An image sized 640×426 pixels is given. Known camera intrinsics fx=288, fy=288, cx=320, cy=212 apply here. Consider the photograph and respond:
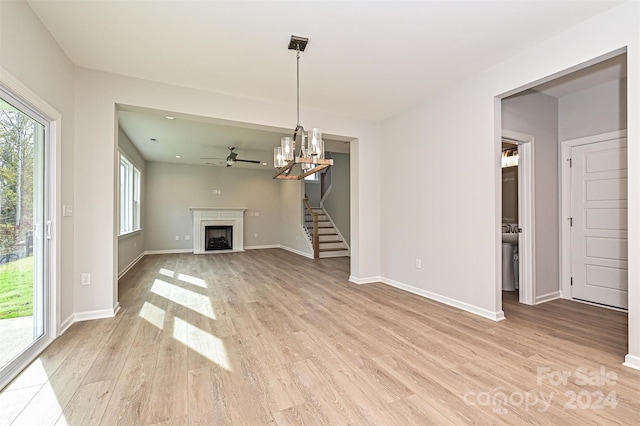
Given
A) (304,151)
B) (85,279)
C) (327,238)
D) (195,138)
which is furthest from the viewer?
(327,238)

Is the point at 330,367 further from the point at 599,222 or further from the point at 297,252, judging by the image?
the point at 297,252

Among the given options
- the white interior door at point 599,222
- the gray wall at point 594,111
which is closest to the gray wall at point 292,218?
the white interior door at point 599,222

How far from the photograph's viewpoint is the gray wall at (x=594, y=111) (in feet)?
10.7

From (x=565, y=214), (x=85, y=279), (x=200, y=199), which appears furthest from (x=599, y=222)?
(x=200, y=199)

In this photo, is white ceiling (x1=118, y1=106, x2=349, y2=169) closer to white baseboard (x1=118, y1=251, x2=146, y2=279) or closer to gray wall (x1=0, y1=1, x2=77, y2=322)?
gray wall (x1=0, y1=1, x2=77, y2=322)

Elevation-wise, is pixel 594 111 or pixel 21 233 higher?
pixel 594 111

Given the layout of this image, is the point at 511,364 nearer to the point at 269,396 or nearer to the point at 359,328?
the point at 359,328

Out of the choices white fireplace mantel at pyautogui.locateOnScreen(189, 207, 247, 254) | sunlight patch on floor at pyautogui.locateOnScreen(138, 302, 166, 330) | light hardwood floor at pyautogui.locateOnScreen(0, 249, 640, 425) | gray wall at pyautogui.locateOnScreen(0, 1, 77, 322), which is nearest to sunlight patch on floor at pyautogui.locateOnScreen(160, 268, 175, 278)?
light hardwood floor at pyautogui.locateOnScreen(0, 249, 640, 425)

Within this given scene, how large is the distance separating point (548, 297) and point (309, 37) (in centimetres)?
413

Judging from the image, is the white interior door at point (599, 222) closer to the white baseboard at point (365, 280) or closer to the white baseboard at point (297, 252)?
the white baseboard at point (365, 280)

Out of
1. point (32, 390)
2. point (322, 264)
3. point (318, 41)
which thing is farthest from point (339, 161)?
point (32, 390)

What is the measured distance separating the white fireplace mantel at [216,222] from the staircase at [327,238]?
7.09 feet

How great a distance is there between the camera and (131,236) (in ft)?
20.0

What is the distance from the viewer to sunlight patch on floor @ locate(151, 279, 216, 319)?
3.35 metres
